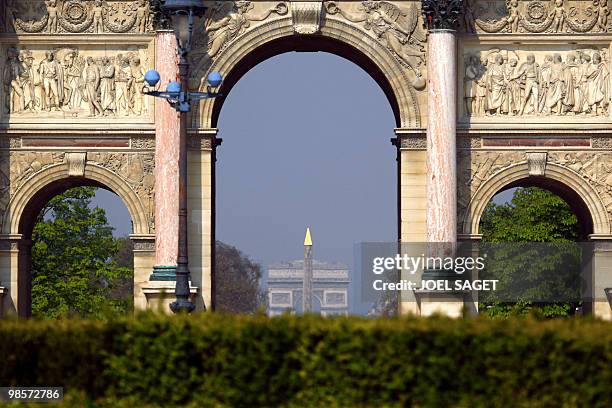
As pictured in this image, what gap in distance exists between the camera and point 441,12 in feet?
167

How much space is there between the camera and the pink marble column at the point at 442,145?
51.0 metres

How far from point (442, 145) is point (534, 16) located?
4.38 meters

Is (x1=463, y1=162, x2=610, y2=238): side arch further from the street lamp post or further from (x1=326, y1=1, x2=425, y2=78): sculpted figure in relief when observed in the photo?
the street lamp post

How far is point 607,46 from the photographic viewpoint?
172ft

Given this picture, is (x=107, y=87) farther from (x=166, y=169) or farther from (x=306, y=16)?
(x=306, y=16)

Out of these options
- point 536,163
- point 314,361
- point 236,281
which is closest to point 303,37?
point 536,163

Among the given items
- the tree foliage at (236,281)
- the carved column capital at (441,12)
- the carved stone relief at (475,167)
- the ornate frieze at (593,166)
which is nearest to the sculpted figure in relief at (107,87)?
the carved column capital at (441,12)

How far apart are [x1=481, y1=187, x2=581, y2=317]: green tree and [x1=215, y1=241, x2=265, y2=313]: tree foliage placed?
3024cm

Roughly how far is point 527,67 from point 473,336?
75.4ft

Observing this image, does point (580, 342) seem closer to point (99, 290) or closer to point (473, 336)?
point (473, 336)

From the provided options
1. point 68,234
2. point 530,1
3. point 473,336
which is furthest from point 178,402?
A: point 68,234

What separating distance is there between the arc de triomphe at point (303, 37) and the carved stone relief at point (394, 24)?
0.04m

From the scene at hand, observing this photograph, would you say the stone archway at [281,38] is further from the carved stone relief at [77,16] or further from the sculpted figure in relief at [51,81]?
the sculpted figure in relief at [51,81]

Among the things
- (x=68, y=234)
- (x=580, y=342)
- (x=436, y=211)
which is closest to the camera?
(x=580, y=342)
